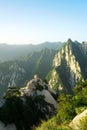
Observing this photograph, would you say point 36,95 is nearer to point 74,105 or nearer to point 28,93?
point 28,93

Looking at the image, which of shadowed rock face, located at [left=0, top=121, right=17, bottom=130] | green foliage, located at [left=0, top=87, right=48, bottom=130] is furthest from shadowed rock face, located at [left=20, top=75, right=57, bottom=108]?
shadowed rock face, located at [left=0, top=121, right=17, bottom=130]

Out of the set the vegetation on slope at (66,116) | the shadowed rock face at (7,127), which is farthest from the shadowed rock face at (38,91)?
the shadowed rock face at (7,127)

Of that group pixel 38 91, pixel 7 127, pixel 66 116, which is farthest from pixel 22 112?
pixel 66 116

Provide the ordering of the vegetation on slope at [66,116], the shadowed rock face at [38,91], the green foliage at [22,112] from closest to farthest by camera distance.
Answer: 1. the vegetation on slope at [66,116]
2. the green foliage at [22,112]
3. the shadowed rock face at [38,91]

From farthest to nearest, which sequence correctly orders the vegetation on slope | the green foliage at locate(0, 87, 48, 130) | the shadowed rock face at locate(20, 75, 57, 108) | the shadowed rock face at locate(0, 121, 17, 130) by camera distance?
the shadowed rock face at locate(20, 75, 57, 108) → the green foliage at locate(0, 87, 48, 130) → the shadowed rock face at locate(0, 121, 17, 130) → the vegetation on slope

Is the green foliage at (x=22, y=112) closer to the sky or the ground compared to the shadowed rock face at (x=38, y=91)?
closer to the ground

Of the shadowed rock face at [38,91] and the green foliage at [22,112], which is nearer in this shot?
the green foliage at [22,112]

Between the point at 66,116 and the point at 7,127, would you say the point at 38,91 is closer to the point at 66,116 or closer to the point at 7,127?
the point at 7,127

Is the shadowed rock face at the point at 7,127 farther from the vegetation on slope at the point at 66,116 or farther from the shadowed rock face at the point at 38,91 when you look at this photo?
the shadowed rock face at the point at 38,91

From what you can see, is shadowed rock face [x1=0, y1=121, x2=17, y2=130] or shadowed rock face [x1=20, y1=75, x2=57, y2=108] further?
shadowed rock face [x1=20, y1=75, x2=57, y2=108]

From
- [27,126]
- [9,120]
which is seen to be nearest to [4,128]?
[9,120]

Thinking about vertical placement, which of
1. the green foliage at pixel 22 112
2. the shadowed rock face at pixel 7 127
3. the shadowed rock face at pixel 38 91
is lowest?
the shadowed rock face at pixel 7 127

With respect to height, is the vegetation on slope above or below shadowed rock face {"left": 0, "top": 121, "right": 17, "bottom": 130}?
above

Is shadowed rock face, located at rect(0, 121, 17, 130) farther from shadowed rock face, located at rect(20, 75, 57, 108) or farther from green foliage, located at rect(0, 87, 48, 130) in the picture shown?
shadowed rock face, located at rect(20, 75, 57, 108)
